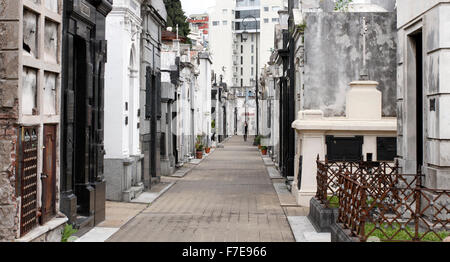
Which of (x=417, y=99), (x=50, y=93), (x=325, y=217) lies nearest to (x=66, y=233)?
(x=50, y=93)

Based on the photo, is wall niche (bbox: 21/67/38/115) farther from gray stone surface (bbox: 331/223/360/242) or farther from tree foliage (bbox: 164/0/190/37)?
tree foliage (bbox: 164/0/190/37)

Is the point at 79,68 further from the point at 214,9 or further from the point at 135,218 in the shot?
the point at 214,9

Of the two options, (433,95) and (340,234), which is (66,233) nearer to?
(340,234)

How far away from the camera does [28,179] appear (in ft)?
27.6

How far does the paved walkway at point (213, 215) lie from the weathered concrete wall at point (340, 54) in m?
3.16

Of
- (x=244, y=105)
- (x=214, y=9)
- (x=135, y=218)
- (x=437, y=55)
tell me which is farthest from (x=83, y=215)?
(x=214, y=9)

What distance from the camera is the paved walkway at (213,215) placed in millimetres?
11445

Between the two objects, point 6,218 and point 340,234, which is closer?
point 6,218

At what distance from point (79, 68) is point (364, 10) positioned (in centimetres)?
873

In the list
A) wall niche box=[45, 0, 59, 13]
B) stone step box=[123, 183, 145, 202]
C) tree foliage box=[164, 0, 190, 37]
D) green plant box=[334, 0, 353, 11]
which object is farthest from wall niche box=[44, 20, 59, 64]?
tree foliage box=[164, 0, 190, 37]

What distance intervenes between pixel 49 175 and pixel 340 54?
32.1 ft

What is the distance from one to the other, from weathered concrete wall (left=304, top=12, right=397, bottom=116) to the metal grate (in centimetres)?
938


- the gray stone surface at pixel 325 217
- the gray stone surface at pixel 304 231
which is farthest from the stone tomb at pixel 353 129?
the gray stone surface at pixel 325 217

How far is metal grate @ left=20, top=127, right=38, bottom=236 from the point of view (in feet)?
26.8
